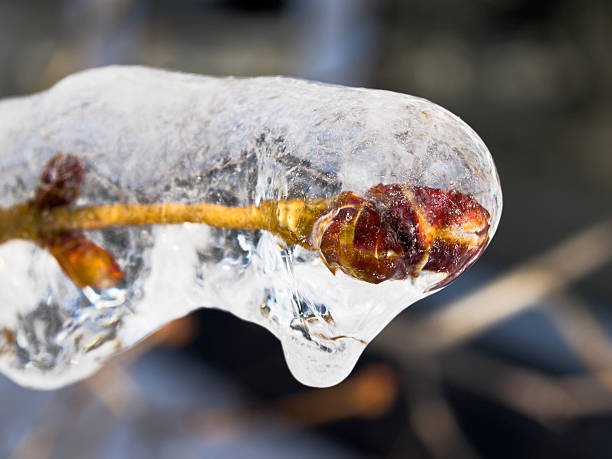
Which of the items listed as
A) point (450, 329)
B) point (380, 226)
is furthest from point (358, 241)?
point (450, 329)

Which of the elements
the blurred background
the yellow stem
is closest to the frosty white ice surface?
the yellow stem

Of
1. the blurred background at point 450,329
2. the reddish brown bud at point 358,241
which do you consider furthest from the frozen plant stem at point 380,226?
the blurred background at point 450,329

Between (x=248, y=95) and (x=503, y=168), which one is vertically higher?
(x=248, y=95)

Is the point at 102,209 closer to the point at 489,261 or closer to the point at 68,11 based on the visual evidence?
the point at 489,261

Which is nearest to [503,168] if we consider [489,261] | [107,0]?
[489,261]

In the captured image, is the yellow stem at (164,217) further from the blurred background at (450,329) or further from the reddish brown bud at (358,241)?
the blurred background at (450,329)

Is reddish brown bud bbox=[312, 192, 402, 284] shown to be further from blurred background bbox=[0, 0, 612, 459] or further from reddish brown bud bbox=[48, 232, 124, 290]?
blurred background bbox=[0, 0, 612, 459]
